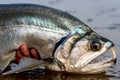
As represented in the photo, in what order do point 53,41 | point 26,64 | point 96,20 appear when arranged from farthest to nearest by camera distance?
1. point 96,20
2. point 53,41
3. point 26,64

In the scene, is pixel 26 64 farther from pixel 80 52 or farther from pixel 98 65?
pixel 98 65

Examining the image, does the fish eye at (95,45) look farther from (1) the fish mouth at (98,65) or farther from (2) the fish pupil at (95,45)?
(1) the fish mouth at (98,65)

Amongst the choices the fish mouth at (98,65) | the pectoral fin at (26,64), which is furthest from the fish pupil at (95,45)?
the pectoral fin at (26,64)

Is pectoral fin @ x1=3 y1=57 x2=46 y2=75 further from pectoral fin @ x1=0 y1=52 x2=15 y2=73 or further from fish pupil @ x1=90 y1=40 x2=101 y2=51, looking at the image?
fish pupil @ x1=90 y1=40 x2=101 y2=51

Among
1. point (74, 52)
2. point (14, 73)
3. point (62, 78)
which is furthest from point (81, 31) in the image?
point (14, 73)

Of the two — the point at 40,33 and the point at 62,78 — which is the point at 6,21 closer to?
the point at 40,33

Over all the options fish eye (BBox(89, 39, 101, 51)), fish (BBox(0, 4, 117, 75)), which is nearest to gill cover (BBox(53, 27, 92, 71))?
fish (BBox(0, 4, 117, 75))

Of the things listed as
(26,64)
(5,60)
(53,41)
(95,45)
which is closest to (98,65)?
(95,45)
